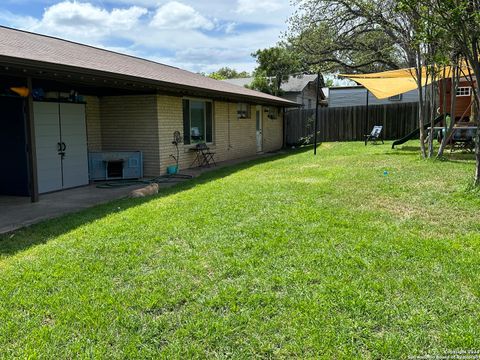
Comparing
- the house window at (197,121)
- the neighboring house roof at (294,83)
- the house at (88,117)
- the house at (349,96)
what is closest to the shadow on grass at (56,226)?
the house at (88,117)

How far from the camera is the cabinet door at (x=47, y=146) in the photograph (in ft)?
28.0

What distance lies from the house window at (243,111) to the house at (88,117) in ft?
2.51

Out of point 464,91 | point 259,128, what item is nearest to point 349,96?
point 464,91

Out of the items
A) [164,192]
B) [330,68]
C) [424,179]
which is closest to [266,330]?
[164,192]

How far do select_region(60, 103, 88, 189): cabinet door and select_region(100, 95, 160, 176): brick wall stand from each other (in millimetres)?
1208

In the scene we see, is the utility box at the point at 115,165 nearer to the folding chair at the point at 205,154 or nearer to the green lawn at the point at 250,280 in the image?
the folding chair at the point at 205,154

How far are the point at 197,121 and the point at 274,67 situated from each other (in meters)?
16.7

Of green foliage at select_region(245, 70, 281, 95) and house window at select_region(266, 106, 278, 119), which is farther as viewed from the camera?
green foliage at select_region(245, 70, 281, 95)

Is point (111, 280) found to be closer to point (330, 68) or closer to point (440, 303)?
point (440, 303)

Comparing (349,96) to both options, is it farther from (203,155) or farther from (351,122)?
(203,155)

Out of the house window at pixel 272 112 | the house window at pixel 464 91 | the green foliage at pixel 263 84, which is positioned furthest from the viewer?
the green foliage at pixel 263 84

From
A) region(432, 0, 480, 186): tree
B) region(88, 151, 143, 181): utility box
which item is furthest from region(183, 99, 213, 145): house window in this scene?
region(432, 0, 480, 186): tree

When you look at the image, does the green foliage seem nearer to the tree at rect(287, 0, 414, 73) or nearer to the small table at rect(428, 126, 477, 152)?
the tree at rect(287, 0, 414, 73)

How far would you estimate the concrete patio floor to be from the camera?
620cm
